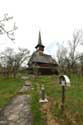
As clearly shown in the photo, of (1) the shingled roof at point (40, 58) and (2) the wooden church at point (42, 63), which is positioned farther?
(1) the shingled roof at point (40, 58)

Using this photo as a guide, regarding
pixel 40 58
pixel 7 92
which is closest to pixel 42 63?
pixel 40 58

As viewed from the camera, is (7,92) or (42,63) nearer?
(7,92)

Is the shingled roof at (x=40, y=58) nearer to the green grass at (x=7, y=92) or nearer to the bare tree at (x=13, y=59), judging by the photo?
the bare tree at (x=13, y=59)

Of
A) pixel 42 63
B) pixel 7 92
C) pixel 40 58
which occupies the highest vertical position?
pixel 40 58

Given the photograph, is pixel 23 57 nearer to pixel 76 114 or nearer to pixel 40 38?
pixel 40 38

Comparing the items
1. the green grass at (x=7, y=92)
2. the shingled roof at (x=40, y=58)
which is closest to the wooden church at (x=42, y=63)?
the shingled roof at (x=40, y=58)

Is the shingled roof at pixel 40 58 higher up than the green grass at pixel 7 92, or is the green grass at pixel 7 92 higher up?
the shingled roof at pixel 40 58

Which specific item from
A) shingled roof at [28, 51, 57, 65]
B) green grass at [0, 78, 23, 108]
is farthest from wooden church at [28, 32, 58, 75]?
green grass at [0, 78, 23, 108]

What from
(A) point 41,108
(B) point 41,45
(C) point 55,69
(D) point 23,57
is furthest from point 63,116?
(B) point 41,45

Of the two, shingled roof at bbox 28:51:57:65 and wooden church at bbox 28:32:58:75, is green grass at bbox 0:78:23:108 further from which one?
shingled roof at bbox 28:51:57:65

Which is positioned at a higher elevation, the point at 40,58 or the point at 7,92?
the point at 40,58

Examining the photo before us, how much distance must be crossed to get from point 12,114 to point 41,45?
66.1 metres

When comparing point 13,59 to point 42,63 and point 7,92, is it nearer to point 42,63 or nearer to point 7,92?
point 42,63

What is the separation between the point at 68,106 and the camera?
37.0 feet
